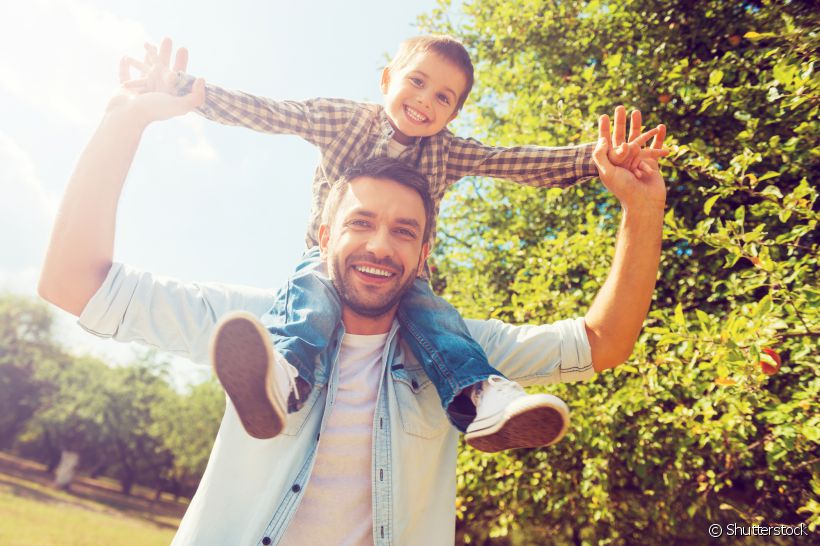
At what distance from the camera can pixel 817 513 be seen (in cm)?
294

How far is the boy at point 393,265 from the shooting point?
4.52ft

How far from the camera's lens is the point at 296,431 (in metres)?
1.73

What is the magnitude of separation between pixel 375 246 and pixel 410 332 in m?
0.37

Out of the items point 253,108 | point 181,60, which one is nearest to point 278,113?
point 253,108

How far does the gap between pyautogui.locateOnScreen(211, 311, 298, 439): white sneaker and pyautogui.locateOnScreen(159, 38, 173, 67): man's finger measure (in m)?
1.20

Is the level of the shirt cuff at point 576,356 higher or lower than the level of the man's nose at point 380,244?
lower

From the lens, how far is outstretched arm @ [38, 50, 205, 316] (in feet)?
4.94

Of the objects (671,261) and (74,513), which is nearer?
(671,261)

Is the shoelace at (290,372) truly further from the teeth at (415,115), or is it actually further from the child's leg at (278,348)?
the teeth at (415,115)

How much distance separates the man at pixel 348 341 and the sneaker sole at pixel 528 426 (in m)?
0.37

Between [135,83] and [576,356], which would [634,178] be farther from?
[135,83]

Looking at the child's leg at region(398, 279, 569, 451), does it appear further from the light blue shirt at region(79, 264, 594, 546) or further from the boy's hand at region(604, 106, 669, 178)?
the boy's hand at region(604, 106, 669, 178)

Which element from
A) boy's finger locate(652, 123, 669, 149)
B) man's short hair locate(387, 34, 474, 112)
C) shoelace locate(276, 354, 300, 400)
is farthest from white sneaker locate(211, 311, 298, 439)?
man's short hair locate(387, 34, 474, 112)

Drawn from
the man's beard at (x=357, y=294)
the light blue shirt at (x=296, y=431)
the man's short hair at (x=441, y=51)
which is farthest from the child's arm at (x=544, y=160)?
the man's beard at (x=357, y=294)
